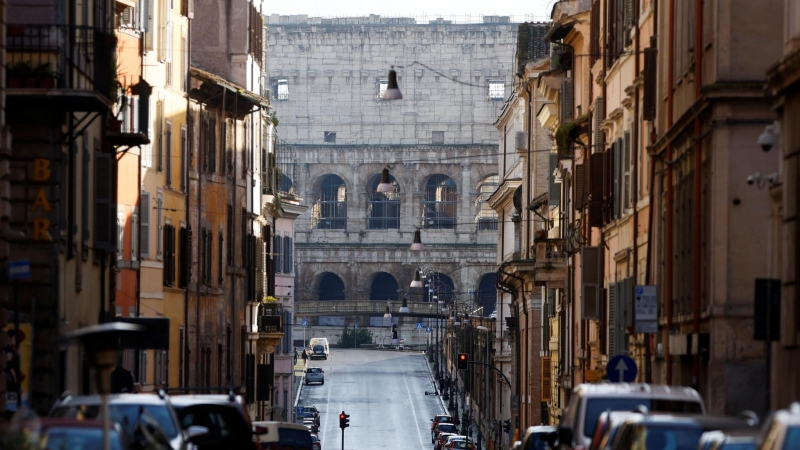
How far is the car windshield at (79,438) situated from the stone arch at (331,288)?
114 meters

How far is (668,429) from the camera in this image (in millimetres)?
15656

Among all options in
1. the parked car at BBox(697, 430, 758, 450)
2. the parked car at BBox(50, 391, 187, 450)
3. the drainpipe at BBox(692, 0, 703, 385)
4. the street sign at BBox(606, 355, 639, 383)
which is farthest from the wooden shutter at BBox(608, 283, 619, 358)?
the parked car at BBox(697, 430, 758, 450)

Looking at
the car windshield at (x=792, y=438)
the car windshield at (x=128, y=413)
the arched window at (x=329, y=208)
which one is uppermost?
the arched window at (x=329, y=208)

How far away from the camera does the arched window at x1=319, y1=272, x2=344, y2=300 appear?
423ft

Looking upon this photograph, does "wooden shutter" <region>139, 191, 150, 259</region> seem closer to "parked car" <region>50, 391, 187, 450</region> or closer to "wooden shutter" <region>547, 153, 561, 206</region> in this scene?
"wooden shutter" <region>547, 153, 561, 206</region>

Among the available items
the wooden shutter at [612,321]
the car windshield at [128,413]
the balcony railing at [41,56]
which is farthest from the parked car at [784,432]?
the wooden shutter at [612,321]

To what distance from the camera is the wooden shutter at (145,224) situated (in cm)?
3856

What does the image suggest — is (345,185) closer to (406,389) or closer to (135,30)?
(406,389)

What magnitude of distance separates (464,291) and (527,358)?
70.3 meters

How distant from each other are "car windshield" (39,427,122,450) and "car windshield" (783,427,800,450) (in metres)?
5.18

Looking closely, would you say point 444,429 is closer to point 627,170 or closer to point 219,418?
point 627,170

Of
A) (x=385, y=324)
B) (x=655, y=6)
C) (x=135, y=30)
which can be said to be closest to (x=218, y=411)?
(x=655, y=6)

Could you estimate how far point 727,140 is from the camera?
938 inches

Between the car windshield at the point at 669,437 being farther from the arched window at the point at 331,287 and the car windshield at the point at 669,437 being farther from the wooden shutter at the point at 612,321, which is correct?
the arched window at the point at 331,287
